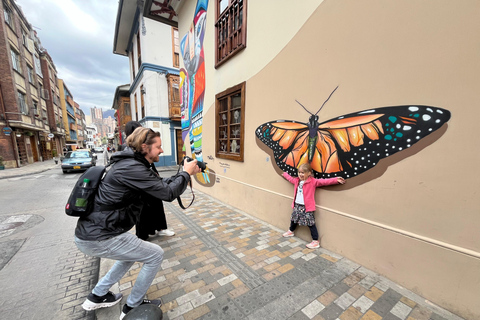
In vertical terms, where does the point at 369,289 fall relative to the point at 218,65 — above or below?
below

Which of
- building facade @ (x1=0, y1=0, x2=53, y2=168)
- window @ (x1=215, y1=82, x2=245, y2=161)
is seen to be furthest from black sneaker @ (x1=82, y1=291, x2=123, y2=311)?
building facade @ (x1=0, y1=0, x2=53, y2=168)

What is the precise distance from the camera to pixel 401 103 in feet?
7.19

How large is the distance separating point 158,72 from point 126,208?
45.4ft

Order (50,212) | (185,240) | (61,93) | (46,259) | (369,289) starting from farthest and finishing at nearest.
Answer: (61,93) → (50,212) → (185,240) → (46,259) → (369,289)

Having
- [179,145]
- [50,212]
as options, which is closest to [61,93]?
[179,145]

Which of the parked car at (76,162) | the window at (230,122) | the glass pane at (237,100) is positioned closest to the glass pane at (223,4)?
the window at (230,122)

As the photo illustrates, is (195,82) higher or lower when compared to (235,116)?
higher

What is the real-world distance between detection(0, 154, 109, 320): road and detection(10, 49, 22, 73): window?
18413mm

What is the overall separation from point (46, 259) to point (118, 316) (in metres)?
2.26

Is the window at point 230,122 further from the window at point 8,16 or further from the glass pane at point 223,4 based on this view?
the window at point 8,16

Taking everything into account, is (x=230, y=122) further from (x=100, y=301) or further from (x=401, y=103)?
(x=100, y=301)

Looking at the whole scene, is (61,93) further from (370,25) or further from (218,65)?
(370,25)

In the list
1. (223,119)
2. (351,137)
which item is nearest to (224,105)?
(223,119)

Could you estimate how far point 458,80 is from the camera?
1831 mm
